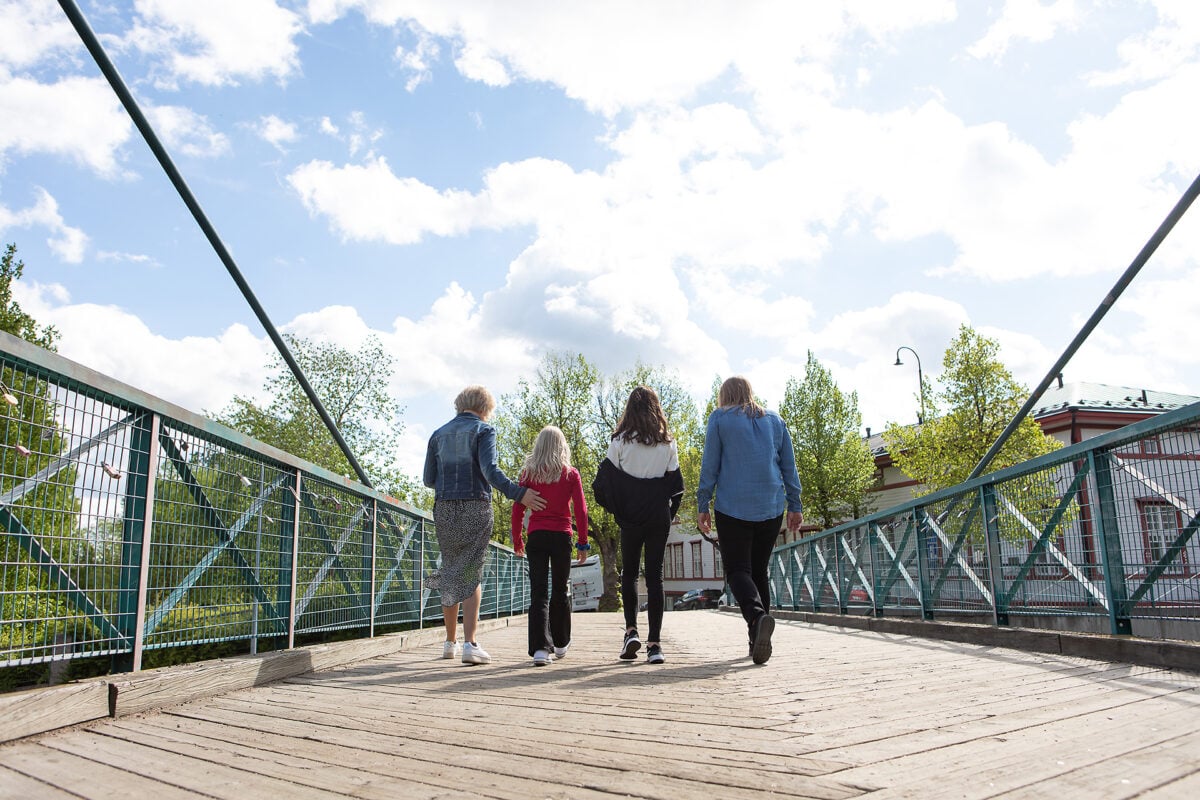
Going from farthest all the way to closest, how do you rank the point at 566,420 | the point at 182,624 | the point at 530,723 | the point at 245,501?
the point at 566,420
the point at 245,501
the point at 182,624
the point at 530,723

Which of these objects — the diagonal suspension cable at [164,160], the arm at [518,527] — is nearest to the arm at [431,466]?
the arm at [518,527]

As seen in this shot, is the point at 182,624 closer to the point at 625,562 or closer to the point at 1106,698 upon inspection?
the point at 625,562

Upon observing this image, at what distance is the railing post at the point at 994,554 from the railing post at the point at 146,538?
5.56 meters

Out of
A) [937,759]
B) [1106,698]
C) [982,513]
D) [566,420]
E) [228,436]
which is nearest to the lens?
[937,759]

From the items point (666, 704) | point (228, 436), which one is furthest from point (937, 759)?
point (228, 436)

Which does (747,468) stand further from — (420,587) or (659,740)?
(420,587)

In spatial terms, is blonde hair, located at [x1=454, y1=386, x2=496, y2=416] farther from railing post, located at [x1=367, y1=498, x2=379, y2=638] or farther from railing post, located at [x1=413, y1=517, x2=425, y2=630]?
railing post, located at [x1=413, y1=517, x2=425, y2=630]

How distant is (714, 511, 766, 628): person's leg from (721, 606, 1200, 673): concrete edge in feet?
5.76

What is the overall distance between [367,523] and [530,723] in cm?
A: 389

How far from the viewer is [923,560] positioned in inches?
315

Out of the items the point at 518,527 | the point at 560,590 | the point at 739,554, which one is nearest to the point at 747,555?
the point at 739,554

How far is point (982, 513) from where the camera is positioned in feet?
21.6

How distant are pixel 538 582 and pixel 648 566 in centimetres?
77

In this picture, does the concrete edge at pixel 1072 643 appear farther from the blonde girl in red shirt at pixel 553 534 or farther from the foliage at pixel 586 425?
the foliage at pixel 586 425
